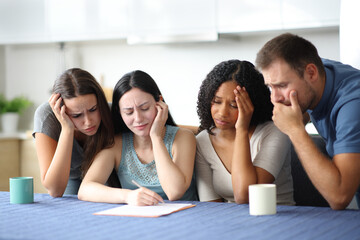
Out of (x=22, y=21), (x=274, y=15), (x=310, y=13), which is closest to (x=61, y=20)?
(x=22, y=21)

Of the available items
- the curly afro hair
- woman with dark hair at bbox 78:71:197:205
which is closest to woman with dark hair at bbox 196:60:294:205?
the curly afro hair

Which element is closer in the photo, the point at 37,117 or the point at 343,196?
the point at 343,196

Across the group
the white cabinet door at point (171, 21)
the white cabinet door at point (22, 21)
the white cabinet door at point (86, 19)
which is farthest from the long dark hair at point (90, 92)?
the white cabinet door at point (22, 21)

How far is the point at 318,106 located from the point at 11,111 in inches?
150

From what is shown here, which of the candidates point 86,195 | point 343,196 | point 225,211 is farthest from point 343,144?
point 86,195

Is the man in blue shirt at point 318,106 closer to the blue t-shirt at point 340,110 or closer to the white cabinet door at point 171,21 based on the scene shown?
the blue t-shirt at point 340,110

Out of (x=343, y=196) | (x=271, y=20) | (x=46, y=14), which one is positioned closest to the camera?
(x=343, y=196)

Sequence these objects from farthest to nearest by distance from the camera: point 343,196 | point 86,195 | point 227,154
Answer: point 227,154 → point 86,195 → point 343,196

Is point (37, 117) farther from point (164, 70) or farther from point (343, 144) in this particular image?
point (164, 70)

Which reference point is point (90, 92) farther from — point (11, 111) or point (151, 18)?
point (11, 111)

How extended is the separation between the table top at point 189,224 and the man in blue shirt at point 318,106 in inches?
4.3

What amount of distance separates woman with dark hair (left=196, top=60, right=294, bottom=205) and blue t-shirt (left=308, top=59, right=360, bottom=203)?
0.21m

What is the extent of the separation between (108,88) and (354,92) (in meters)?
3.16

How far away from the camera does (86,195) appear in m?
1.93
